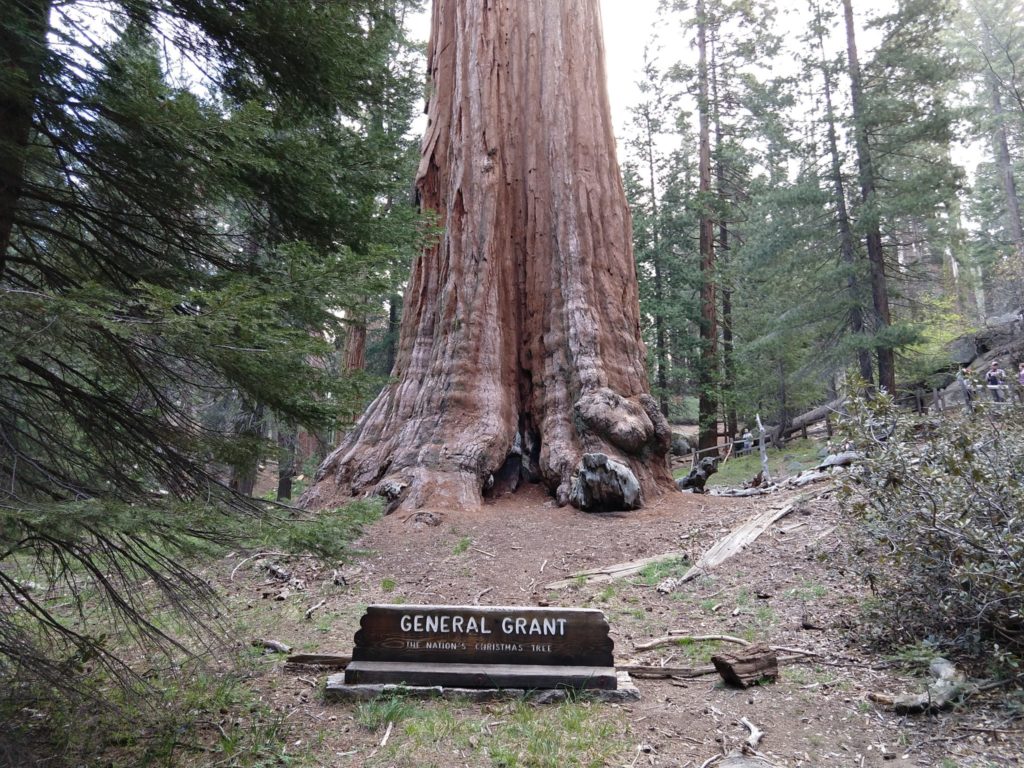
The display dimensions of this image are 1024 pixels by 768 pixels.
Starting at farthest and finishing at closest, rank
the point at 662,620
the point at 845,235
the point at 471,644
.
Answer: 1. the point at 845,235
2. the point at 662,620
3. the point at 471,644

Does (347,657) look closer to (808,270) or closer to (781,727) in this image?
(781,727)

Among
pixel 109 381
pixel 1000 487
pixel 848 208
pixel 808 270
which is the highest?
pixel 848 208

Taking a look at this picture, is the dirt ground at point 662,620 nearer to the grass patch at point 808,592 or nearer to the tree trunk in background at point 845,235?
the grass patch at point 808,592

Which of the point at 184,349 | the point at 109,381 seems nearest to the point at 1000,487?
the point at 184,349

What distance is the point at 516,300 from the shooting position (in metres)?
10.6

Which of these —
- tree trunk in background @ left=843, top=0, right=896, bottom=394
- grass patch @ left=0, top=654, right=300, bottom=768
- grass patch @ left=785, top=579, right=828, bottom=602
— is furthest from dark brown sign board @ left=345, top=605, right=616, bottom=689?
tree trunk in background @ left=843, top=0, right=896, bottom=394

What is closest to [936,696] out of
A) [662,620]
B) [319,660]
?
[662,620]

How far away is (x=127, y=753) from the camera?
10.9 feet

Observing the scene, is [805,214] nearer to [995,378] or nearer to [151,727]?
[995,378]

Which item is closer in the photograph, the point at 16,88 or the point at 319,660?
the point at 16,88

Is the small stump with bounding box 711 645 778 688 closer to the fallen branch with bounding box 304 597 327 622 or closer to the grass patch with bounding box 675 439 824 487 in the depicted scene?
the fallen branch with bounding box 304 597 327 622

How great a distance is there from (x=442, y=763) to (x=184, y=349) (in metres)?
2.48

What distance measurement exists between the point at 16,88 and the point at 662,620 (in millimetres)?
5653

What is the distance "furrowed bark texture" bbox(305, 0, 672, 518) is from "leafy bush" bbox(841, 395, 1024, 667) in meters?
4.24
